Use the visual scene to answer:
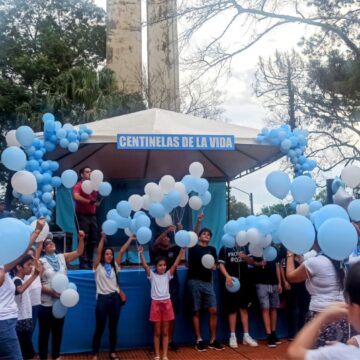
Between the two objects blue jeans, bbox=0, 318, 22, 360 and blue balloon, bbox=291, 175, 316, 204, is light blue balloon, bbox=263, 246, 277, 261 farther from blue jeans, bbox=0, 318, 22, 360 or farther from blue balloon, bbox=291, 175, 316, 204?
blue jeans, bbox=0, 318, 22, 360

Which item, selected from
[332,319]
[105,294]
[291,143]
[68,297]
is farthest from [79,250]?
[332,319]

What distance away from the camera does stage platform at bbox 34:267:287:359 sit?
24.5 feet

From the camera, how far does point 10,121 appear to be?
1970cm

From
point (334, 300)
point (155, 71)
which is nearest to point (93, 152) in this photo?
point (334, 300)

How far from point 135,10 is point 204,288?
16.5m

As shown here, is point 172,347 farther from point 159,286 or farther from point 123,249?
point 123,249

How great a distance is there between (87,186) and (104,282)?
154 centimetres

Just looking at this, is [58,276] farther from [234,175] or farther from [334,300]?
[234,175]

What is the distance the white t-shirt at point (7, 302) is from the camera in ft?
13.4

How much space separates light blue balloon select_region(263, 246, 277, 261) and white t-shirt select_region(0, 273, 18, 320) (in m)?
4.14

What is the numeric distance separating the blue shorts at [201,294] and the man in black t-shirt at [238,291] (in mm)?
351

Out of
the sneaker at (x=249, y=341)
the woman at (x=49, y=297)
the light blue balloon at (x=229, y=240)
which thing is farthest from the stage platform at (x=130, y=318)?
the woman at (x=49, y=297)

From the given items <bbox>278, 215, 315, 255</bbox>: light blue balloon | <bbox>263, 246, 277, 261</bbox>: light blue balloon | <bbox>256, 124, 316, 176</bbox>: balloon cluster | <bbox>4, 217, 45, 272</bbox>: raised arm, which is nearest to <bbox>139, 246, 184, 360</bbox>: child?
<bbox>263, 246, 277, 261</bbox>: light blue balloon

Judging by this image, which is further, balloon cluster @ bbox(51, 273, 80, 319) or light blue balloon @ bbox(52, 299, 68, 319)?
light blue balloon @ bbox(52, 299, 68, 319)
